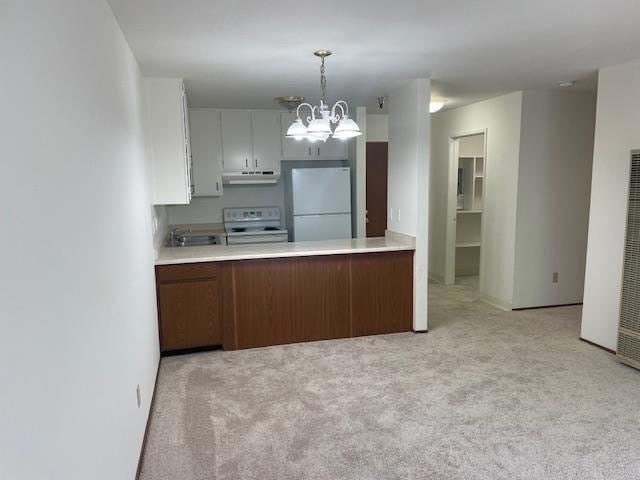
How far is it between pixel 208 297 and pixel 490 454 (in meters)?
2.56

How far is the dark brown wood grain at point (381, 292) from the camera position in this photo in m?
4.35

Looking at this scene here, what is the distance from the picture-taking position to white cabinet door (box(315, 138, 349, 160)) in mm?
6074

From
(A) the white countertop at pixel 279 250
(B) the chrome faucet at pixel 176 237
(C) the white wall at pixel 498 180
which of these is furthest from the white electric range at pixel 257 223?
(C) the white wall at pixel 498 180

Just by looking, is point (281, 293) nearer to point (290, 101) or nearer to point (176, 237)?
point (290, 101)

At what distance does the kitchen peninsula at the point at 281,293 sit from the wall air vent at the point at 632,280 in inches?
68.8

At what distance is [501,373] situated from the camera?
352 cm

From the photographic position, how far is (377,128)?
21.9 ft

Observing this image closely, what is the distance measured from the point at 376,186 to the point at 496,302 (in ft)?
Result: 7.96

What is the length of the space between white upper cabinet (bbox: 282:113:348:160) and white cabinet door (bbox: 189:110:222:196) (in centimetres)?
86

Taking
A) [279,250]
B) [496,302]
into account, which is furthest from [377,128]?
[279,250]

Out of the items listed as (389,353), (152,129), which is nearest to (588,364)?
(389,353)

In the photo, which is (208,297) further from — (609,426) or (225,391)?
(609,426)

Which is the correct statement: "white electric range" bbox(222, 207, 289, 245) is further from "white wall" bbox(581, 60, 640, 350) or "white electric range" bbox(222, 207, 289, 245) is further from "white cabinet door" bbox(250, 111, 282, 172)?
"white wall" bbox(581, 60, 640, 350)

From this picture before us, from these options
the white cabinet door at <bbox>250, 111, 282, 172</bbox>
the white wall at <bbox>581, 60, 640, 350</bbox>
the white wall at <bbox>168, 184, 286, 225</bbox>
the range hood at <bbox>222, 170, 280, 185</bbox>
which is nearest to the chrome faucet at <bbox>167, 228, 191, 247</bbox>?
the white wall at <bbox>168, 184, 286, 225</bbox>
